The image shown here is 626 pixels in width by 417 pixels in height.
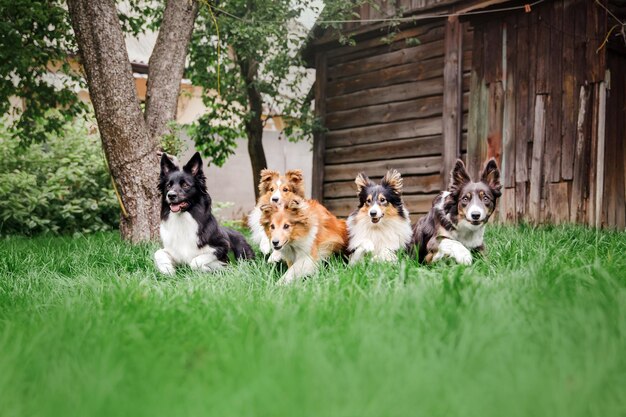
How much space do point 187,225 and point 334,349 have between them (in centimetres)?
285

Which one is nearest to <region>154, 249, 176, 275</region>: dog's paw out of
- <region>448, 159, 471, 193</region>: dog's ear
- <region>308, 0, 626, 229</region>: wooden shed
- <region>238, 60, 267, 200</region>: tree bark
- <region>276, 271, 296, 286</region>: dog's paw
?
<region>276, 271, 296, 286</region>: dog's paw

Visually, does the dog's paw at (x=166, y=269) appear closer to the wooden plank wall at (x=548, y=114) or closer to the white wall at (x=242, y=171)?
the wooden plank wall at (x=548, y=114)

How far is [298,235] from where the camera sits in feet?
14.4

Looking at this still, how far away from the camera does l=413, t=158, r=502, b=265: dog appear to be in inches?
165

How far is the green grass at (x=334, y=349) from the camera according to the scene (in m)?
1.78

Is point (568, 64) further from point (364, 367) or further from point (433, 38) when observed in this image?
Result: point (364, 367)

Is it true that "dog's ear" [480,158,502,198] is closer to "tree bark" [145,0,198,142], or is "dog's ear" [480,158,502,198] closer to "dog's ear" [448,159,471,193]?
"dog's ear" [448,159,471,193]

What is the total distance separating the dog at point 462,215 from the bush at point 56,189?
23.8 ft

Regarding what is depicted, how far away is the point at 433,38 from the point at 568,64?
8.29ft

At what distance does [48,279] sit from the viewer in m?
4.32

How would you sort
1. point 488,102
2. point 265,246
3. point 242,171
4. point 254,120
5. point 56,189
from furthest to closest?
point 242,171 < point 254,120 < point 56,189 < point 488,102 < point 265,246

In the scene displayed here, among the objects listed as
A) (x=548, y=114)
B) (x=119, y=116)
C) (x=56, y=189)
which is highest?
(x=548, y=114)

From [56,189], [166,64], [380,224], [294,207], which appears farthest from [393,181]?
[56,189]

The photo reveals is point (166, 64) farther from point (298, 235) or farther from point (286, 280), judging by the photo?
point (286, 280)
